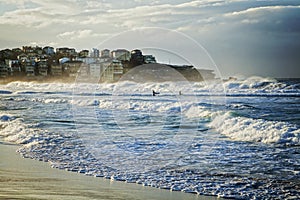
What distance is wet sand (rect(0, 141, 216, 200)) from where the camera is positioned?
558 centimetres

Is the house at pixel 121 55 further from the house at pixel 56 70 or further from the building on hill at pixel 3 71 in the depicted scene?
the building on hill at pixel 3 71

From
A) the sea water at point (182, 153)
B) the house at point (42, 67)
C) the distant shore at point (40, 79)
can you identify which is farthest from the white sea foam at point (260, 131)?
the house at point (42, 67)

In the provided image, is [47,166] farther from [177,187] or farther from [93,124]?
[93,124]

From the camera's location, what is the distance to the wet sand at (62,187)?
5.58 meters

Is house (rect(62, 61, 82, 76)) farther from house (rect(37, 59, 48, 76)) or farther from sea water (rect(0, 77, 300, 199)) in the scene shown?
sea water (rect(0, 77, 300, 199))

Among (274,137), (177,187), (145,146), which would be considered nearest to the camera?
(177,187)

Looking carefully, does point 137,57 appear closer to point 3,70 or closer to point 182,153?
point 182,153

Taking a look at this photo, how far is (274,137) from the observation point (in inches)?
435

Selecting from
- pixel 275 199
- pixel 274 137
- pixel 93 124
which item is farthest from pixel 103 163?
pixel 93 124

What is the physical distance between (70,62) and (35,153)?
6115 centimetres

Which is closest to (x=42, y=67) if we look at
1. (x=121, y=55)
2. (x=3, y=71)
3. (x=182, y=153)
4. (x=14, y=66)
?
(x=14, y=66)

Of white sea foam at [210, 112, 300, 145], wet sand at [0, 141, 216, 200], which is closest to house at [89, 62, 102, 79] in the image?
white sea foam at [210, 112, 300, 145]

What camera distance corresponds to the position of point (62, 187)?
5961 millimetres

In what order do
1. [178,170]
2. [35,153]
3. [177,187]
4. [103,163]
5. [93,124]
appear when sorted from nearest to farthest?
[177,187]
[178,170]
[103,163]
[35,153]
[93,124]
